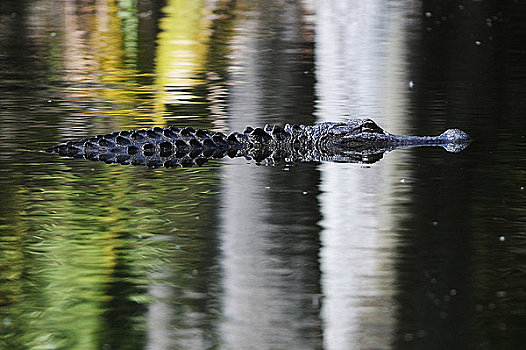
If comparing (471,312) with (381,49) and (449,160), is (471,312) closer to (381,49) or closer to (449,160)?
(449,160)

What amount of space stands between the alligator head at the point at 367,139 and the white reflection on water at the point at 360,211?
0.34 meters

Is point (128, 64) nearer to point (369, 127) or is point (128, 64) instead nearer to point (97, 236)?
point (369, 127)

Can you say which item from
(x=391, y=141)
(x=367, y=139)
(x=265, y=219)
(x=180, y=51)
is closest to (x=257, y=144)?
(x=367, y=139)

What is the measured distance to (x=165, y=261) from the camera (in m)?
7.45

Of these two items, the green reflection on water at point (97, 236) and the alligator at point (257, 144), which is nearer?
the green reflection on water at point (97, 236)

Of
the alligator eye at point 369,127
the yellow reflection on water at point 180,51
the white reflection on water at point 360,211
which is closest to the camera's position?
the white reflection on water at point 360,211

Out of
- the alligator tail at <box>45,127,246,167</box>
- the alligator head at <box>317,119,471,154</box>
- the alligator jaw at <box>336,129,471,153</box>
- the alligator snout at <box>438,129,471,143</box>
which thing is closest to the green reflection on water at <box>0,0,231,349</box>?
the alligator tail at <box>45,127,246,167</box>

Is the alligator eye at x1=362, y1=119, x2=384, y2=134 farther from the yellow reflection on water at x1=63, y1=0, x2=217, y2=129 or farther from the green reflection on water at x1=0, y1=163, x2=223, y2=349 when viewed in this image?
the yellow reflection on water at x1=63, y1=0, x2=217, y2=129

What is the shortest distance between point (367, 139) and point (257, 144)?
39.6 inches

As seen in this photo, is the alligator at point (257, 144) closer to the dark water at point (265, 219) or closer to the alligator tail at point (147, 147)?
the alligator tail at point (147, 147)

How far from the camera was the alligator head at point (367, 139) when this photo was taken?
1181 centimetres

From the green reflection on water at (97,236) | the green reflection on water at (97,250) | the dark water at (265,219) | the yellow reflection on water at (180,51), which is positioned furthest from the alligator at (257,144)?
the yellow reflection on water at (180,51)

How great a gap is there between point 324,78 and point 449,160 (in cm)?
624

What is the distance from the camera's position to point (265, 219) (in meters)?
8.64
